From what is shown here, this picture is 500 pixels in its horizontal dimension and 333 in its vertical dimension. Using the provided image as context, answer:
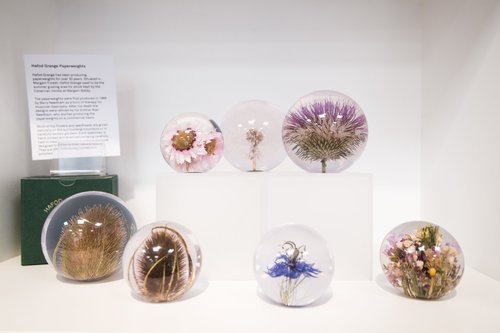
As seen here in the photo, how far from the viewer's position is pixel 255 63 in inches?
46.6

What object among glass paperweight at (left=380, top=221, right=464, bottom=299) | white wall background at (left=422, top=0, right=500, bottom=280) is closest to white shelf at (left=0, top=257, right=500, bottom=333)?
glass paperweight at (left=380, top=221, right=464, bottom=299)

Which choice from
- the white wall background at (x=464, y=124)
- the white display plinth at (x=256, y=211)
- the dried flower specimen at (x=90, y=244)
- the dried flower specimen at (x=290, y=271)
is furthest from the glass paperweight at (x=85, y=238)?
the white wall background at (x=464, y=124)

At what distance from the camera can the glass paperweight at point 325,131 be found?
836 mm

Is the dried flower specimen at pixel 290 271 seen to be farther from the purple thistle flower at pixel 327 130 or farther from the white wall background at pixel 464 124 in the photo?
the white wall background at pixel 464 124

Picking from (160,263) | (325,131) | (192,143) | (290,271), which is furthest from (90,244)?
(325,131)

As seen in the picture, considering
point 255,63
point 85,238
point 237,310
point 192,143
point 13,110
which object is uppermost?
point 255,63

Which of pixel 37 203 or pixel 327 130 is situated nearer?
pixel 327 130

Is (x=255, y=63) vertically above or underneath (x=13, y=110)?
above

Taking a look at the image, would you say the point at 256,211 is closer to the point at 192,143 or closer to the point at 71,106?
the point at 192,143

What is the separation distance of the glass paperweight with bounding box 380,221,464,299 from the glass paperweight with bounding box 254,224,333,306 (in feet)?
0.47

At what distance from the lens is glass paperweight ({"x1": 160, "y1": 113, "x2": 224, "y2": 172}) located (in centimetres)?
88

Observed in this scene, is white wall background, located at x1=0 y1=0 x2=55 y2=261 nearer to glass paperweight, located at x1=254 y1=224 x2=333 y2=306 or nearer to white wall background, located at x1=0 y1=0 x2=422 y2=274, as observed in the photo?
white wall background, located at x1=0 y1=0 x2=422 y2=274

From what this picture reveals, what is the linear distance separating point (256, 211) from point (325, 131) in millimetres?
239

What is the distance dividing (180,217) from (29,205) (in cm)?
42
